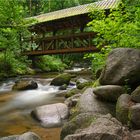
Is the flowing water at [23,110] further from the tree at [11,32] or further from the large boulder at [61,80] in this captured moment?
the tree at [11,32]

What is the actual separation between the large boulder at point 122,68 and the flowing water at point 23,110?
1.98 meters

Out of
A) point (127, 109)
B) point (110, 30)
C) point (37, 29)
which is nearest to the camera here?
point (127, 109)

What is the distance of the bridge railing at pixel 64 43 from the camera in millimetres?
18391

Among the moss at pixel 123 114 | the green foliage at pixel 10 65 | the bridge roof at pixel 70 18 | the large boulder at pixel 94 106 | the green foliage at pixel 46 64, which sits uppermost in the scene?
the bridge roof at pixel 70 18

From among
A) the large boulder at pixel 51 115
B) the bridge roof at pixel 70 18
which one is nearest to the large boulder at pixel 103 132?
the large boulder at pixel 51 115

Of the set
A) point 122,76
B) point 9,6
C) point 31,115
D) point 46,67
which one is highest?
point 9,6

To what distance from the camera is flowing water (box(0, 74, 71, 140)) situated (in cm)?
676

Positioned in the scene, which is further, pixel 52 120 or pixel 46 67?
pixel 46 67

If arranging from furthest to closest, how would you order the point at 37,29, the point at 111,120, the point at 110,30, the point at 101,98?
the point at 37,29 → the point at 110,30 → the point at 101,98 → the point at 111,120

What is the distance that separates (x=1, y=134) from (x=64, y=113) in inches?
73.8

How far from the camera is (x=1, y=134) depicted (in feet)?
22.1

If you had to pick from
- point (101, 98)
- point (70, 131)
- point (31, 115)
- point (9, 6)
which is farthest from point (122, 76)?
point (9, 6)

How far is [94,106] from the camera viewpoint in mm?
6895

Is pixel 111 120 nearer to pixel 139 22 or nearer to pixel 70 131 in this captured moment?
pixel 70 131
